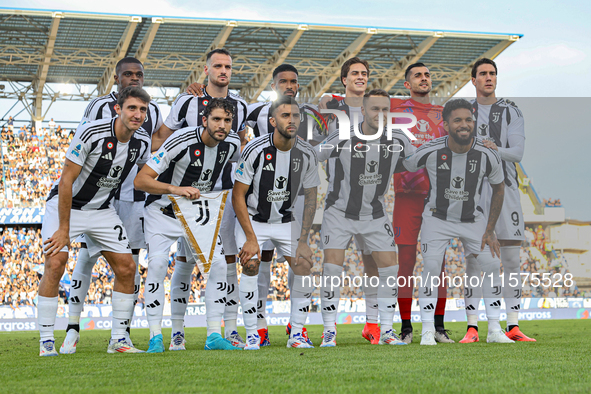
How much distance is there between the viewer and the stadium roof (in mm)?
19391

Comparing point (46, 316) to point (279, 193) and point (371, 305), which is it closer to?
point (279, 193)

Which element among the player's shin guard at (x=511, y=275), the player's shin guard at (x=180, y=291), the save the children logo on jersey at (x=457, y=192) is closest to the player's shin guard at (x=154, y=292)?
the player's shin guard at (x=180, y=291)

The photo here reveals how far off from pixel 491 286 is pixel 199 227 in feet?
10.0

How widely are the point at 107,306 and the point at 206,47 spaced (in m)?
9.91

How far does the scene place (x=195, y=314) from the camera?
52.2ft

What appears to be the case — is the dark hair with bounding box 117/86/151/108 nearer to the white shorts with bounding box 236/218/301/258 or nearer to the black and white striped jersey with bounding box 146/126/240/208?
the black and white striped jersey with bounding box 146/126/240/208

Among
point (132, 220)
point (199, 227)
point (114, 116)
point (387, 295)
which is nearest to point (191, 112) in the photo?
point (114, 116)

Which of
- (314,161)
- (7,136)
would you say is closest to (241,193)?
(314,161)

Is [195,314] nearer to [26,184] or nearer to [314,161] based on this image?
[26,184]

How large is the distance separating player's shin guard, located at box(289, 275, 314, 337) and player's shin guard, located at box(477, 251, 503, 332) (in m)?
1.82

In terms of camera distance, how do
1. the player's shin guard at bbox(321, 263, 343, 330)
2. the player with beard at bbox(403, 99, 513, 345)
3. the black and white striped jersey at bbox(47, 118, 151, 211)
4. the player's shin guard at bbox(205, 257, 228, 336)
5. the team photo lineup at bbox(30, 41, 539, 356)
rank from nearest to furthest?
the black and white striped jersey at bbox(47, 118, 151, 211) → the team photo lineup at bbox(30, 41, 539, 356) → the player's shin guard at bbox(205, 257, 228, 336) → the player's shin guard at bbox(321, 263, 343, 330) → the player with beard at bbox(403, 99, 513, 345)

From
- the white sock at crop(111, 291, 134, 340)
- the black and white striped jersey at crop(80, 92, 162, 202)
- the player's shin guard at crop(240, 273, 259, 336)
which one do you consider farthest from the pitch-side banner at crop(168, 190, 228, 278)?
the black and white striped jersey at crop(80, 92, 162, 202)

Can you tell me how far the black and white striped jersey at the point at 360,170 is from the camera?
19.6 ft

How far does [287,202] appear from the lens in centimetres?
580
